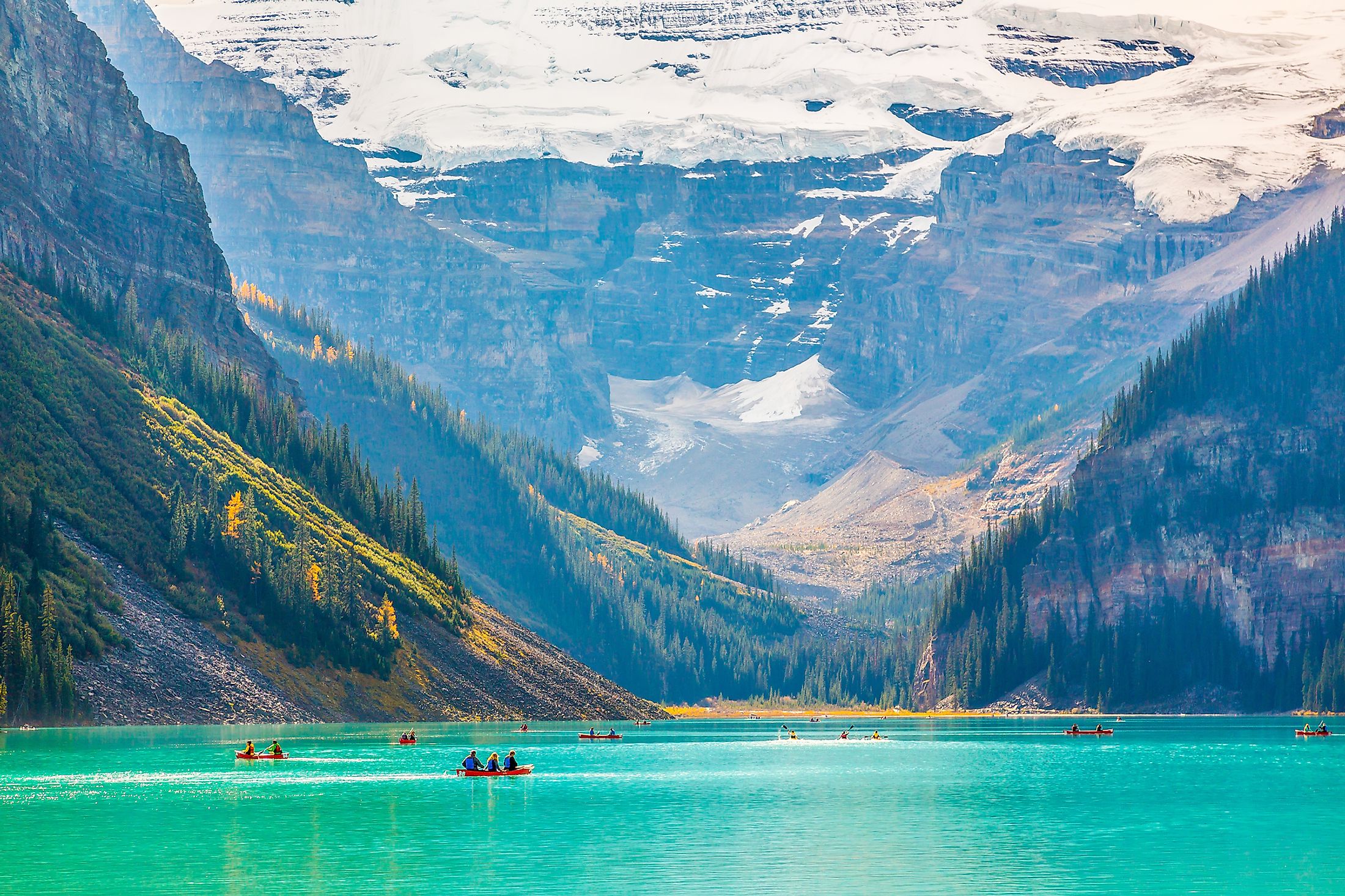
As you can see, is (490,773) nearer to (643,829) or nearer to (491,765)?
(491,765)

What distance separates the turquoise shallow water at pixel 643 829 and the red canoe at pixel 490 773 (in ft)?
3.30

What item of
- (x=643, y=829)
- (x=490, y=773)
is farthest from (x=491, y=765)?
(x=643, y=829)

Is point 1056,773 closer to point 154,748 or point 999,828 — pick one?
A: point 999,828

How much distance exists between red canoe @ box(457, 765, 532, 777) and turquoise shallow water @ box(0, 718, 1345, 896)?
1005 millimetres

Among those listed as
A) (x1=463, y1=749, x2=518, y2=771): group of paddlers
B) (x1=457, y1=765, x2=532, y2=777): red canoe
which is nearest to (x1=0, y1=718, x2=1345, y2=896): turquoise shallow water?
(x1=457, y1=765, x2=532, y2=777): red canoe

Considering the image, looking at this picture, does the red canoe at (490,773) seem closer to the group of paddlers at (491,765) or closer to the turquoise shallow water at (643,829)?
the group of paddlers at (491,765)

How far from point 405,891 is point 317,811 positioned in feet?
121

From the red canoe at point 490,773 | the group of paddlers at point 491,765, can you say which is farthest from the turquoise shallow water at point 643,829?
the group of paddlers at point 491,765

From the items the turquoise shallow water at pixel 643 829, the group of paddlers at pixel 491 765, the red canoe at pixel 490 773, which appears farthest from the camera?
the red canoe at pixel 490 773

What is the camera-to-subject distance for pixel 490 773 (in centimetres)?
16650

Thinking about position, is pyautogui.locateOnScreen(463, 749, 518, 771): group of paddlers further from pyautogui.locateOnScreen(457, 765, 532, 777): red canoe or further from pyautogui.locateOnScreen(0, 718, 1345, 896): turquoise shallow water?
pyautogui.locateOnScreen(0, 718, 1345, 896): turquoise shallow water

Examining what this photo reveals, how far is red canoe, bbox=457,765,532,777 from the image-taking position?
166m

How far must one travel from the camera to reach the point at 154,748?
188625 millimetres

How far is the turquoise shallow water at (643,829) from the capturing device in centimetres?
10381
